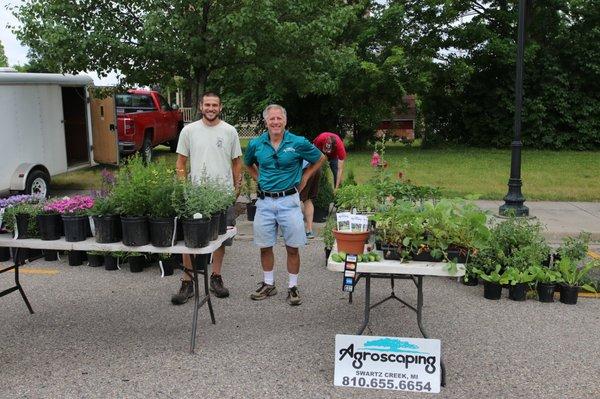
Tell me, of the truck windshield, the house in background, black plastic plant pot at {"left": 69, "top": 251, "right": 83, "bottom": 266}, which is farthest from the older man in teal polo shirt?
the house in background

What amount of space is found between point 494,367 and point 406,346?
2.48 feet

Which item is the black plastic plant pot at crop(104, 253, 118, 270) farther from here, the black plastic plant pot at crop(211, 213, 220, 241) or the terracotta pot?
the terracotta pot

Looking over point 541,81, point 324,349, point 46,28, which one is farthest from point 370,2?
point 324,349

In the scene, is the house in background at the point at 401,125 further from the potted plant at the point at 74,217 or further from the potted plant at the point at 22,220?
the potted plant at the point at 22,220

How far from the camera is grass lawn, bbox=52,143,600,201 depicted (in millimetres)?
11039

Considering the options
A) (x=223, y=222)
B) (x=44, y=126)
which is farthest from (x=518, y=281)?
(x=44, y=126)

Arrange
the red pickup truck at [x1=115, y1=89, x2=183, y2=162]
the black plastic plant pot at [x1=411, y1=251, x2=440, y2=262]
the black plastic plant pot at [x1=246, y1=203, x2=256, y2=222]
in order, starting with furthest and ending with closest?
the red pickup truck at [x1=115, y1=89, x2=183, y2=162] < the black plastic plant pot at [x1=246, y1=203, x2=256, y2=222] < the black plastic plant pot at [x1=411, y1=251, x2=440, y2=262]

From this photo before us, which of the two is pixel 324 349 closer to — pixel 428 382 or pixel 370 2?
pixel 428 382

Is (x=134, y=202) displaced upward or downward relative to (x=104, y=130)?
downward

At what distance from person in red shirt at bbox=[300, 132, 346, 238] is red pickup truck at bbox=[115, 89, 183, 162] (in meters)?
7.07

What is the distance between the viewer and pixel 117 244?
12.7ft

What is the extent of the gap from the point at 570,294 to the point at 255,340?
2934 mm

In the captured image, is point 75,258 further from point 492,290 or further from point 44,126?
point 44,126

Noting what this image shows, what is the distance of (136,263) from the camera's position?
20.0 feet
